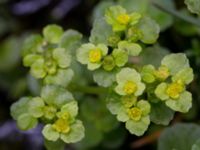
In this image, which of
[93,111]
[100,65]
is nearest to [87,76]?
[93,111]

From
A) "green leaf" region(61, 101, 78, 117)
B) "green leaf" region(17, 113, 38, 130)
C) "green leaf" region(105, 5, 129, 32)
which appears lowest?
"green leaf" region(17, 113, 38, 130)

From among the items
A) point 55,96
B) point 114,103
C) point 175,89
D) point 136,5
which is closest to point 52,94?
point 55,96

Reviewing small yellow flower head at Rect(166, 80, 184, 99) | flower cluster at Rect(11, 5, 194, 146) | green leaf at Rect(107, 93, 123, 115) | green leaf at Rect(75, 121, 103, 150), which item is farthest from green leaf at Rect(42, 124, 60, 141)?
green leaf at Rect(75, 121, 103, 150)

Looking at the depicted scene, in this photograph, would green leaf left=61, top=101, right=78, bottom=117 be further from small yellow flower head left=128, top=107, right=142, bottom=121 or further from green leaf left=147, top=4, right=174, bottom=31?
green leaf left=147, top=4, right=174, bottom=31

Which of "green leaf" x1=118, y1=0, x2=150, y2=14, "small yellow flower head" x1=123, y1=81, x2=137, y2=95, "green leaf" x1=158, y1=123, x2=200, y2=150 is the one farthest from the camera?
"green leaf" x1=118, y1=0, x2=150, y2=14

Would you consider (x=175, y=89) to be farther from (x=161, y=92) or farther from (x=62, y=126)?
(x=62, y=126)

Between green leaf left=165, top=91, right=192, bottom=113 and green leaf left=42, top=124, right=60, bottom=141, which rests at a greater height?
green leaf left=165, top=91, right=192, bottom=113

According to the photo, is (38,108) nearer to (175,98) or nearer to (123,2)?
(175,98)
